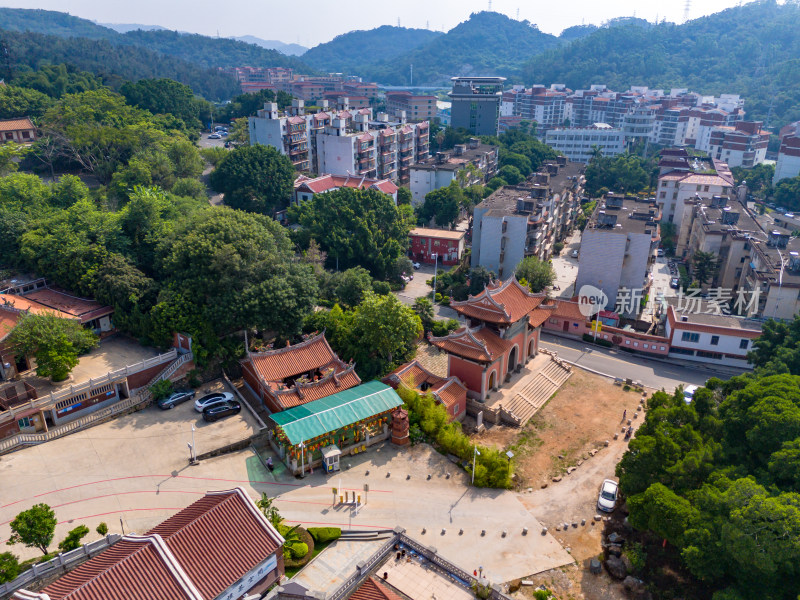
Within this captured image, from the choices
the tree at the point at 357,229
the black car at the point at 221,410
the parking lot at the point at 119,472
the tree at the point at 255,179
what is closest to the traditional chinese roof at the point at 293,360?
the black car at the point at 221,410

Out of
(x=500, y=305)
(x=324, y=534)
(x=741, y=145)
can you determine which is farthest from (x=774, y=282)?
(x=741, y=145)

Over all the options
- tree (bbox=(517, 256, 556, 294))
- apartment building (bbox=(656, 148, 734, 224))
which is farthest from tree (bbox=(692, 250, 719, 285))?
apartment building (bbox=(656, 148, 734, 224))

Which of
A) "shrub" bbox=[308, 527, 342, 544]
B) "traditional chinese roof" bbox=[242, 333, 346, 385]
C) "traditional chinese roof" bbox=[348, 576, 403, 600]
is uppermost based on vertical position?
"traditional chinese roof" bbox=[242, 333, 346, 385]

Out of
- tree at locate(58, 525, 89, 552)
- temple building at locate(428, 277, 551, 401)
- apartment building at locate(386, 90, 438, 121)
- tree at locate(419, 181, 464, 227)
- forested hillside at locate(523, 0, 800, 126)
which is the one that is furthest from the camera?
forested hillside at locate(523, 0, 800, 126)

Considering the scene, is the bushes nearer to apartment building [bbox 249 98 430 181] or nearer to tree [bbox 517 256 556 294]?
tree [bbox 517 256 556 294]

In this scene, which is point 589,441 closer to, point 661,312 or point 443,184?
point 661,312

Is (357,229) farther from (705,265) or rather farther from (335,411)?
(705,265)
